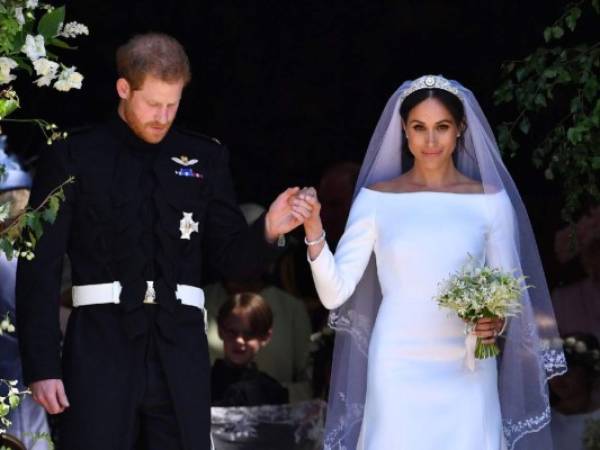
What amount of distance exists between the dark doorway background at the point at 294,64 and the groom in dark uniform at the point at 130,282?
3405mm

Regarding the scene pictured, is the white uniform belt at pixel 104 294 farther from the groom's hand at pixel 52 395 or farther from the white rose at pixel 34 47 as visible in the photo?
the white rose at pixel 34 47

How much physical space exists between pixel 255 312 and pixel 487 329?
9.07 ft

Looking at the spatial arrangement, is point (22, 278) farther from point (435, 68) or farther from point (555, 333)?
point (435, 68)

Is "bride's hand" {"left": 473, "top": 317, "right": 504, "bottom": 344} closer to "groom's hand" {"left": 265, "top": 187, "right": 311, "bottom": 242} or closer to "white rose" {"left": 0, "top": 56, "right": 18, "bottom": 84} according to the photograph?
"groom's hand" {"left": 265, "top": 187, "right": 311, "bottom": 242}

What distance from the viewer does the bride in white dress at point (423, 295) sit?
6.04m

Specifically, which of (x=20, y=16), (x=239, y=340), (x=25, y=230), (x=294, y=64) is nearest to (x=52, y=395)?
(x=25, y=230)

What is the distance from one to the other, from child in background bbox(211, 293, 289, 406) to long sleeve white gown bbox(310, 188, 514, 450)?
7.31ft

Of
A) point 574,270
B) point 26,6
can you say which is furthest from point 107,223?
point 574,270

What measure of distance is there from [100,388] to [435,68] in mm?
4049

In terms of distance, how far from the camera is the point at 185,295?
5711mm

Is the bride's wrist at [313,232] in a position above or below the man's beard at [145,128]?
below

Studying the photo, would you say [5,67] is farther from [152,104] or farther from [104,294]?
[104,294]

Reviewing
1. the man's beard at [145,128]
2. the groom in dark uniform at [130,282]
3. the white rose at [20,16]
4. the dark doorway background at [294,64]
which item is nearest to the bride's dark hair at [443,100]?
the groom in dark uniform at [130,282]

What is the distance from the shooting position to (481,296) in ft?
19.0
